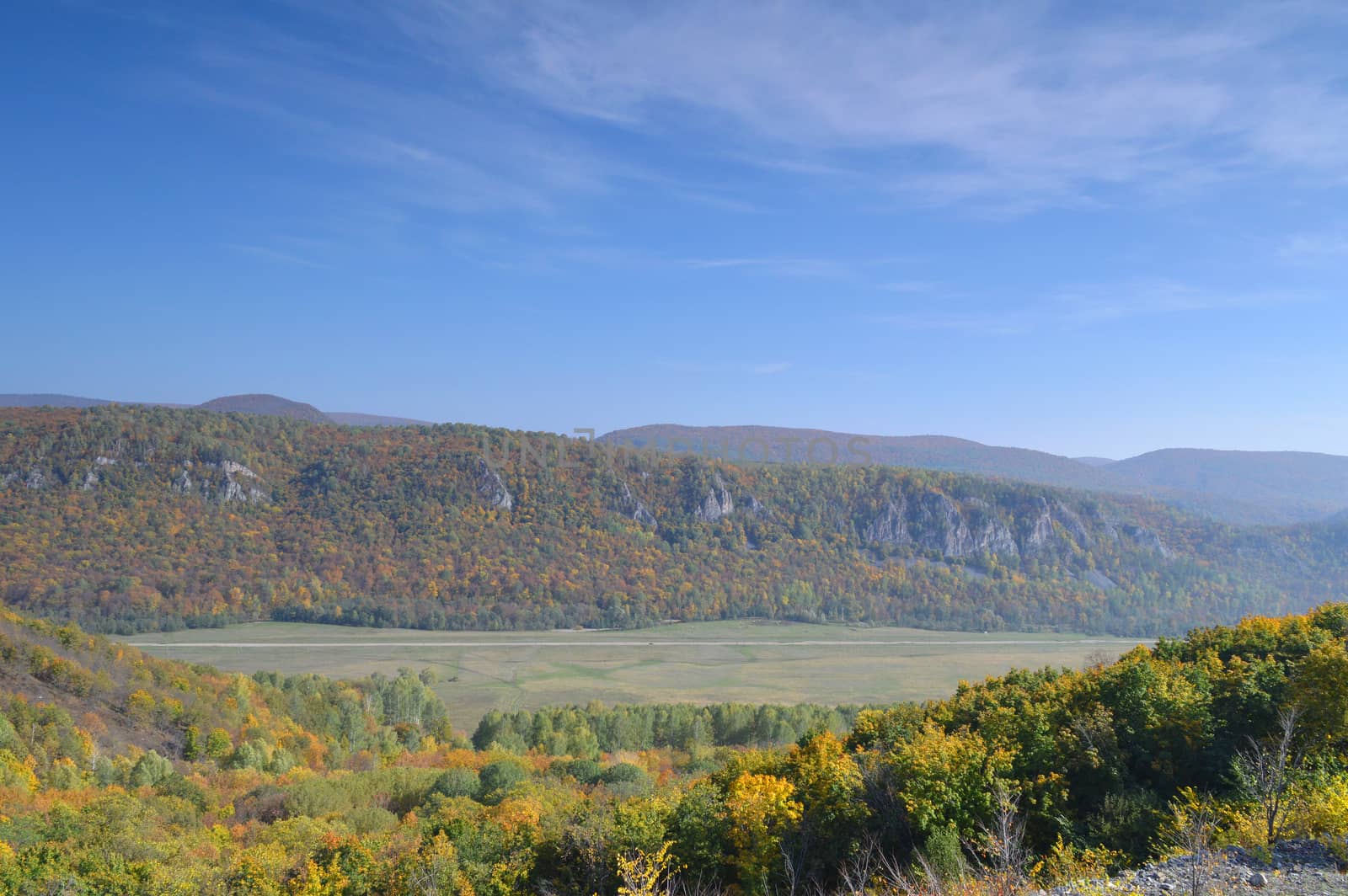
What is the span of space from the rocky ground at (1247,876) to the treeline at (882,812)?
0.56 meters

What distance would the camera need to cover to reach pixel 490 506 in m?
195

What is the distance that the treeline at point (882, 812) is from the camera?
2397 centimetres

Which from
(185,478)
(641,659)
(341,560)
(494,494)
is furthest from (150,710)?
(494,494)

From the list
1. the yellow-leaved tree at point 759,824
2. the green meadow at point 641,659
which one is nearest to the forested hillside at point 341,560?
the green meadow at point 641,659

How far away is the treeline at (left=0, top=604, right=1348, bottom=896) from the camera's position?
78.6 ft

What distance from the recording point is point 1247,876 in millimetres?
18125

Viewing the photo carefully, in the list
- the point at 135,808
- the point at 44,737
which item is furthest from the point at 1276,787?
the point at 44,737

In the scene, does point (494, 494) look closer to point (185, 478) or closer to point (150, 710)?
point (185, 478)

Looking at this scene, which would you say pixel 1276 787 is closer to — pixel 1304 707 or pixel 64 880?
pixel 1304 707

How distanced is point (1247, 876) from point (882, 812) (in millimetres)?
11712

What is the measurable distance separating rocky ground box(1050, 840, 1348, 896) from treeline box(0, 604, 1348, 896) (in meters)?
0.56

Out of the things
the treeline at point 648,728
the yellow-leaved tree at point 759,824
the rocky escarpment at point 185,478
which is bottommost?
the treeline at point 648,728

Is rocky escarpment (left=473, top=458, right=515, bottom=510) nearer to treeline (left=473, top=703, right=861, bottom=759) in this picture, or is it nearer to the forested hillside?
the forested hillside

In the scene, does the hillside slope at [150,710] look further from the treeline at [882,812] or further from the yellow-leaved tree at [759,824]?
the yellow-leaved tree at [759,824]
